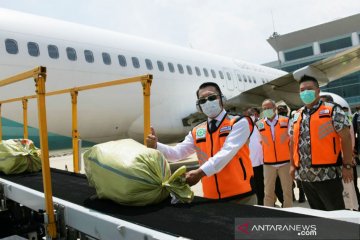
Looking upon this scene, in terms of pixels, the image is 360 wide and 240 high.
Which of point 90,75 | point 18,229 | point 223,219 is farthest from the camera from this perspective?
point 90,75

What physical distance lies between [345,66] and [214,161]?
10.8 meters

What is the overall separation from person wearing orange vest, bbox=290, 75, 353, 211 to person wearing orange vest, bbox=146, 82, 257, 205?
0.81 metres

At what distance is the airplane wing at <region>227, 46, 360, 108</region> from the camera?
11.0 m

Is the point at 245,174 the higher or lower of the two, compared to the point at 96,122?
lower

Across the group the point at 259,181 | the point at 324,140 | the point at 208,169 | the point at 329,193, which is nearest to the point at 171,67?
the point at 259,181

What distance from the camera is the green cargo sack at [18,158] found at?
406 cm

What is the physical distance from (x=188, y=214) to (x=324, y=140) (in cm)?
187

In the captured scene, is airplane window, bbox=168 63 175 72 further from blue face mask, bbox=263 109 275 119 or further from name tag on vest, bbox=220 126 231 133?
name tag on vest, bbox=220 126 231 133

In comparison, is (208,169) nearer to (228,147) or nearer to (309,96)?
(228,147)

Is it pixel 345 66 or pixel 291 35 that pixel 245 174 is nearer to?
pixel 345 66

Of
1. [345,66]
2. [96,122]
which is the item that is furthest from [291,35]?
[96,122]

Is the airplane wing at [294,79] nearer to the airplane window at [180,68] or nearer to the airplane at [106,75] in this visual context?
the airplane at [106,75]

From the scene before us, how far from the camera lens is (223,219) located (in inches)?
78.2

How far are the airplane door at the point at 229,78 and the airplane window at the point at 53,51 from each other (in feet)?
24.1
